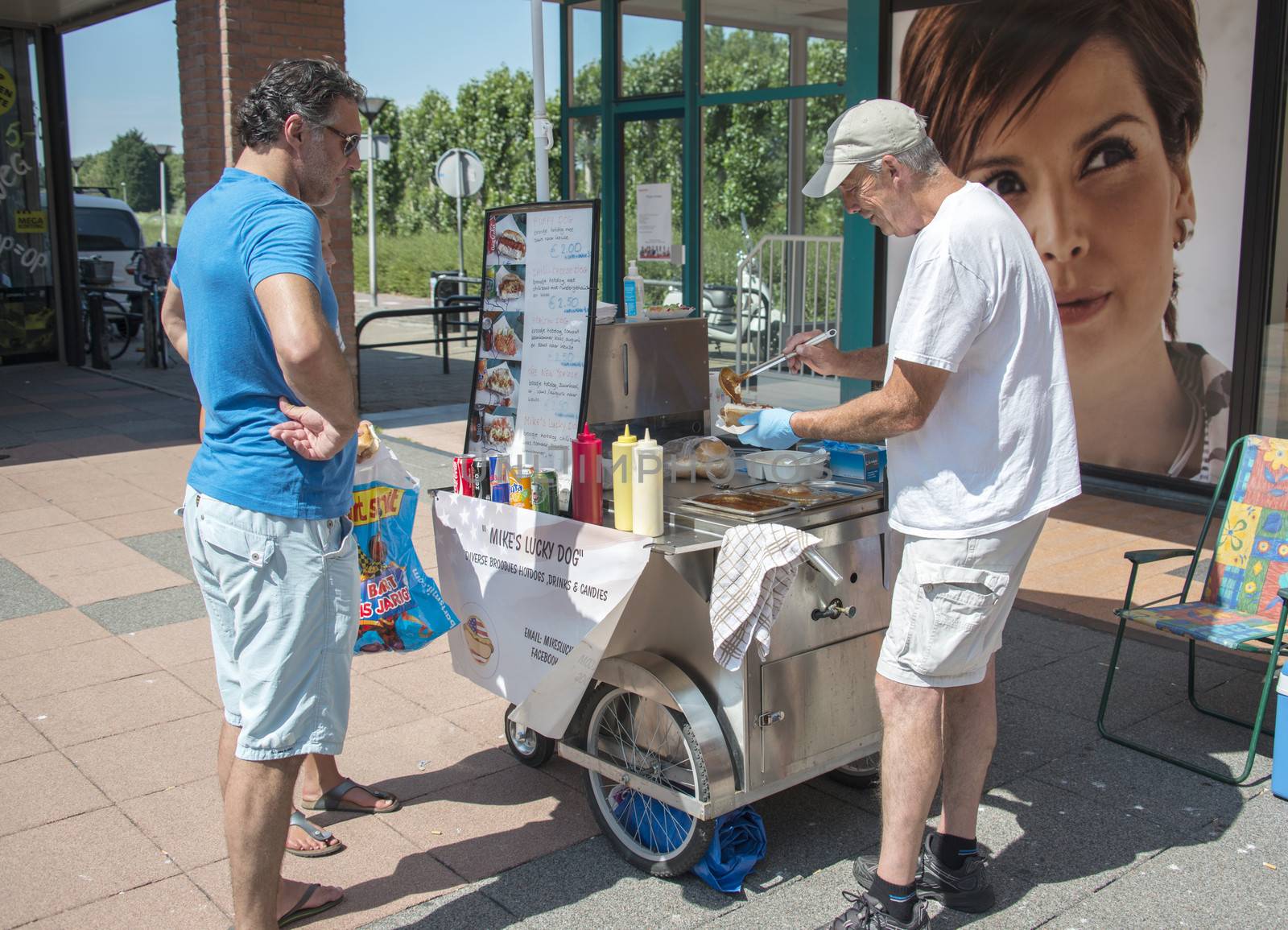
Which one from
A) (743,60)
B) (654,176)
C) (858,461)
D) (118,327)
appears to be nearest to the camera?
(858,461)

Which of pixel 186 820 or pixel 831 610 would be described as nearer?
pixel 831 610

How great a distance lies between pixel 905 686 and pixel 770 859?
2.50 feet

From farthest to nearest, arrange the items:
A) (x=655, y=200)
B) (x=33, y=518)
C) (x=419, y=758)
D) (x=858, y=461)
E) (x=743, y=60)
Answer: (x=655, y=200), (x=743, y=60), (x=33, y=518), (x=419, y=758), (x=858, y=461)

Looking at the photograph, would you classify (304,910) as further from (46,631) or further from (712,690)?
(46,631)

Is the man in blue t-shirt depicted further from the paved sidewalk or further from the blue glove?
the blue glove

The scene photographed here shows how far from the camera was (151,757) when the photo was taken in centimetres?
381

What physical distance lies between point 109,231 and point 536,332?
1528 centimetres

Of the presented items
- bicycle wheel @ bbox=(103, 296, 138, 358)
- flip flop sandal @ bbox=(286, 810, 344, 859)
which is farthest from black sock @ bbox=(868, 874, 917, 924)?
bicycle wheel @ bbox=(103, 296, 138, 358)

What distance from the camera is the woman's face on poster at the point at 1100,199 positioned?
669cm

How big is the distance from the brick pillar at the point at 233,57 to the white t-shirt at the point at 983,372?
6.81 metres

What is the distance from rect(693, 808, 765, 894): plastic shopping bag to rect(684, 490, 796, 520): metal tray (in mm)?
759

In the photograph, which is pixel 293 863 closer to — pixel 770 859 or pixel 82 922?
pixel 82 922

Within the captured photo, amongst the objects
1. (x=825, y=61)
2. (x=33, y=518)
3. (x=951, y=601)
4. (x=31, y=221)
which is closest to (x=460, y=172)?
(x=31, y=221)

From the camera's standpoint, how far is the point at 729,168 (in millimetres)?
9562
